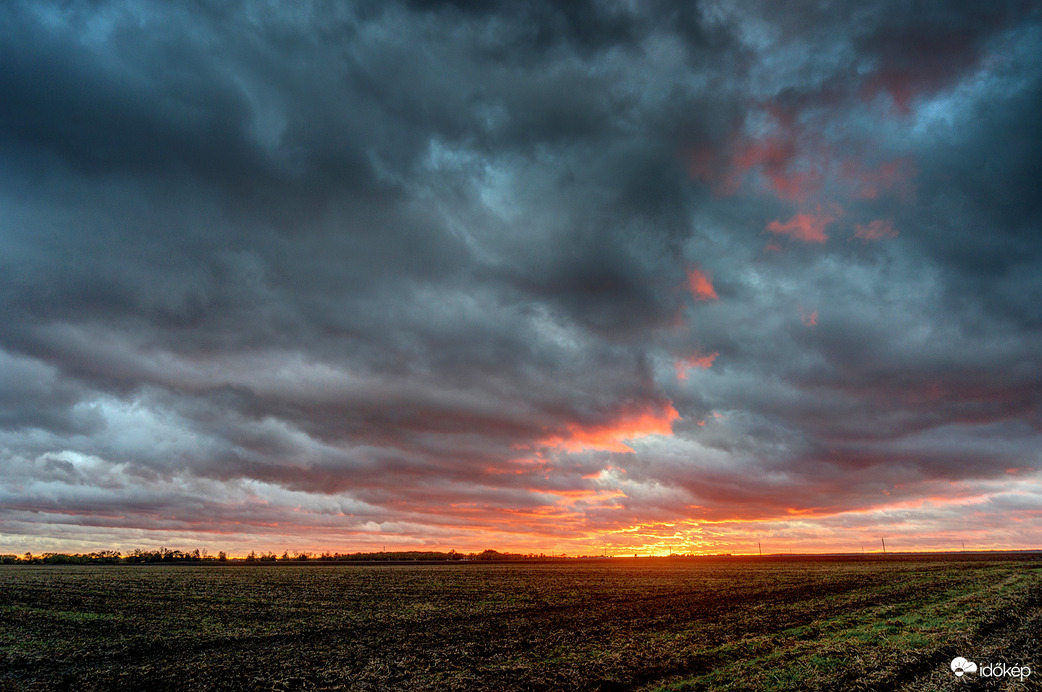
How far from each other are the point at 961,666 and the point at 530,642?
19.8 m

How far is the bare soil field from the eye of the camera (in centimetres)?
1995

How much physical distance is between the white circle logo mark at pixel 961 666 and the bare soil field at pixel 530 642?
13.3 inches

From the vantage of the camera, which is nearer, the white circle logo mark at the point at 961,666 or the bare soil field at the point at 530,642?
the white circle logo mark at the point at 961,666

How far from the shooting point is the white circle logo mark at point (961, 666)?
61.0ft

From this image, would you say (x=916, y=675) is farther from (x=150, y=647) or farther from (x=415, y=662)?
(x=150, y=647)

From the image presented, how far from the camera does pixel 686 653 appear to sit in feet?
77.3

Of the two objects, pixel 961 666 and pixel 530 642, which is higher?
pixel 961 666

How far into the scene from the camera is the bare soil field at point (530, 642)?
20.0 metres

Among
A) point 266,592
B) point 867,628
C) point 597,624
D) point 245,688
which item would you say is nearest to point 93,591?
point 266,592

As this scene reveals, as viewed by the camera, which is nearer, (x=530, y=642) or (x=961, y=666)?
(x=961, y=666)

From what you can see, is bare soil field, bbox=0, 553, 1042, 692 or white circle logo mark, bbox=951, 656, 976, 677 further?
bare soil field, bbox=0, 553, 1042, 692

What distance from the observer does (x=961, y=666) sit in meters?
19.3

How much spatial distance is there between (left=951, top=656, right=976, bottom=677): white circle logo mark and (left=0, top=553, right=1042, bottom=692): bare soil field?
1.11 ft

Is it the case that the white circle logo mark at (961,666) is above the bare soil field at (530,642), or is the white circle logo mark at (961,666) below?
above
